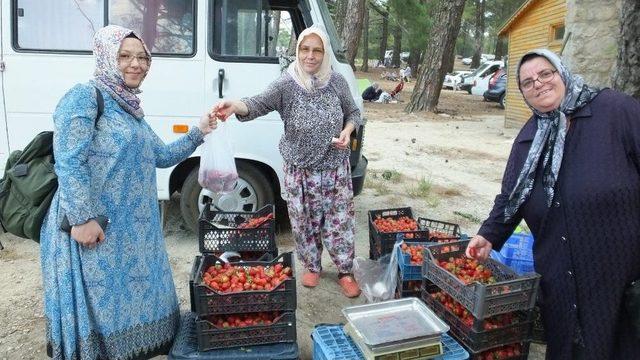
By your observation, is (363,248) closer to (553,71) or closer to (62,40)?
(553,71)

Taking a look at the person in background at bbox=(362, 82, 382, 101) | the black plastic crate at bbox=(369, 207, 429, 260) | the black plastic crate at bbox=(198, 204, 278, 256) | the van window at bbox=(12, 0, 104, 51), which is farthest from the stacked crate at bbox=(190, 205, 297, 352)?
the person in background at bbox=(362, 82, 382, 101)

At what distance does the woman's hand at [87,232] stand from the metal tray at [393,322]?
1.29 m

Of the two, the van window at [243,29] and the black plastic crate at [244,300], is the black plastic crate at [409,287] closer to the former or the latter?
the black plastic crate at [244,300]

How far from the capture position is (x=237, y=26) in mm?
4223

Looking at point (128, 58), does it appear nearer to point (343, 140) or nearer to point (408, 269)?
point (343, 140)

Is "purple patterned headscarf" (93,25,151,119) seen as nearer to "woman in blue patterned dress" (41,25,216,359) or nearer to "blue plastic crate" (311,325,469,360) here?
"woman in blue patterned dress" (41,25,216,359)

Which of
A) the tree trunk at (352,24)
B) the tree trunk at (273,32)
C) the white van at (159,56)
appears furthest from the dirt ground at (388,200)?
the tree trunk at (352,24)

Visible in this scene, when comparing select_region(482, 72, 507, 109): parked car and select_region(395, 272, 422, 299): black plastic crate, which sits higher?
select_region(482, 72, 507, 109): parked car

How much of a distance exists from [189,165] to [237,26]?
1.35 m

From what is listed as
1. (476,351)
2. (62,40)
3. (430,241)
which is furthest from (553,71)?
(62,40)

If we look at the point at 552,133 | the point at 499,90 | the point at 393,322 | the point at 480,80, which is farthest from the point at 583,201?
the point at 480,80

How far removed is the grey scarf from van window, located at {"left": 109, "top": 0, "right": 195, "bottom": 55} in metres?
2.87

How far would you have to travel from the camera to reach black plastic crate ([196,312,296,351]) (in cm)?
255

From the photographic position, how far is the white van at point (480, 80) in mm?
22714
